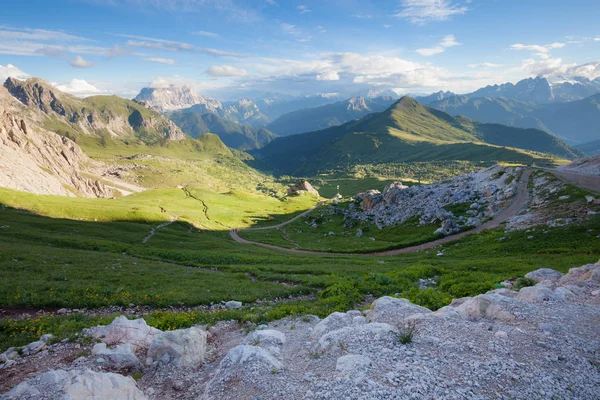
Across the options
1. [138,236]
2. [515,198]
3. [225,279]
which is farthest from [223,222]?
[515,198]

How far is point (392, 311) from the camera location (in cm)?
1507

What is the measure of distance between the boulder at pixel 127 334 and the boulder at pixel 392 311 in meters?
10.7

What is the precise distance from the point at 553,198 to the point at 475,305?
54155 millimetres

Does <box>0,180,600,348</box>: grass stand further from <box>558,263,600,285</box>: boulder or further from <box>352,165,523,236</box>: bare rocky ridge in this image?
<box>352,165,523,236</box>: bare rocky ridge

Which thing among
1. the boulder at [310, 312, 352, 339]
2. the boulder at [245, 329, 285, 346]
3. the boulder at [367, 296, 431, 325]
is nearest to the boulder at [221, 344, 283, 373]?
the boulder at [245, 329, 285, 346]

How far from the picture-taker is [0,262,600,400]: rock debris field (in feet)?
28.3

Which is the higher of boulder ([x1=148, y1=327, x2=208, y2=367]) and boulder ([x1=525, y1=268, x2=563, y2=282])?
boulder ([x1=148, y1=327, x2=208, y2=367])

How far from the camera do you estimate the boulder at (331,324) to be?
13691 mm

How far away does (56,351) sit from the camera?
42.9 feet

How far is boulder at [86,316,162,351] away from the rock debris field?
0.15ft

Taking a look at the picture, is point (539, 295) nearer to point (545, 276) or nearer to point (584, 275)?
point (584, 275)

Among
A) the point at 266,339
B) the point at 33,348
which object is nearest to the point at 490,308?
the point at 266,339

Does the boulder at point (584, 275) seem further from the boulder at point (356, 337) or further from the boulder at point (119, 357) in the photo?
the boulder at point (119, 357)

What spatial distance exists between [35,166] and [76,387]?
568 feet
